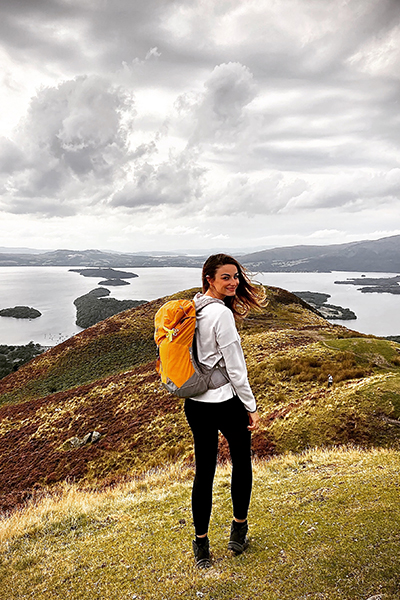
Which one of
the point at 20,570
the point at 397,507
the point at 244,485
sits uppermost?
the point at 244,485

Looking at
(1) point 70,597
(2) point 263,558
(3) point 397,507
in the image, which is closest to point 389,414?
(3) point 397,507

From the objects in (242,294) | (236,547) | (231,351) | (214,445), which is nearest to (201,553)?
(236,547)

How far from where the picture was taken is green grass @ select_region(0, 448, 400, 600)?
3.07 meters

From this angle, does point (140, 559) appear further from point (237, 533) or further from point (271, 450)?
point (271, 450)

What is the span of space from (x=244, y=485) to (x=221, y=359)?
1451 mm

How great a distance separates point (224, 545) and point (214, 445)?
1585mm

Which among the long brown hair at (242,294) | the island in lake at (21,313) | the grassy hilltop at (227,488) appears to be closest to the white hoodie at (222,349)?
the long brown hair at (242,294)

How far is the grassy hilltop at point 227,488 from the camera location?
334cm

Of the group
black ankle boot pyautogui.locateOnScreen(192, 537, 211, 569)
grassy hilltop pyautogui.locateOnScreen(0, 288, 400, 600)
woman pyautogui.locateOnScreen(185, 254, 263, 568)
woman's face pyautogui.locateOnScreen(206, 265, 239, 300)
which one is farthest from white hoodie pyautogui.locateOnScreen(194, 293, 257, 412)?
grassy hilltop pyautogui.locateOnScreen(0, 288, 400, 600)

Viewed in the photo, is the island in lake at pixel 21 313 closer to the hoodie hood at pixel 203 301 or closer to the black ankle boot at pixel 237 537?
the black ankle boot at pixel 237 537

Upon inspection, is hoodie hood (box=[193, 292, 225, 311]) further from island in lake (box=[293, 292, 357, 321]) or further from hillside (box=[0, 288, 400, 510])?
island in lake (box=[293, 292, 357, 321])

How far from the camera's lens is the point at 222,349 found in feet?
10.3

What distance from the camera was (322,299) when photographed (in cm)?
17450

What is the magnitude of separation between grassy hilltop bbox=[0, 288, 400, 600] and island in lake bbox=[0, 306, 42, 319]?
144573mm
